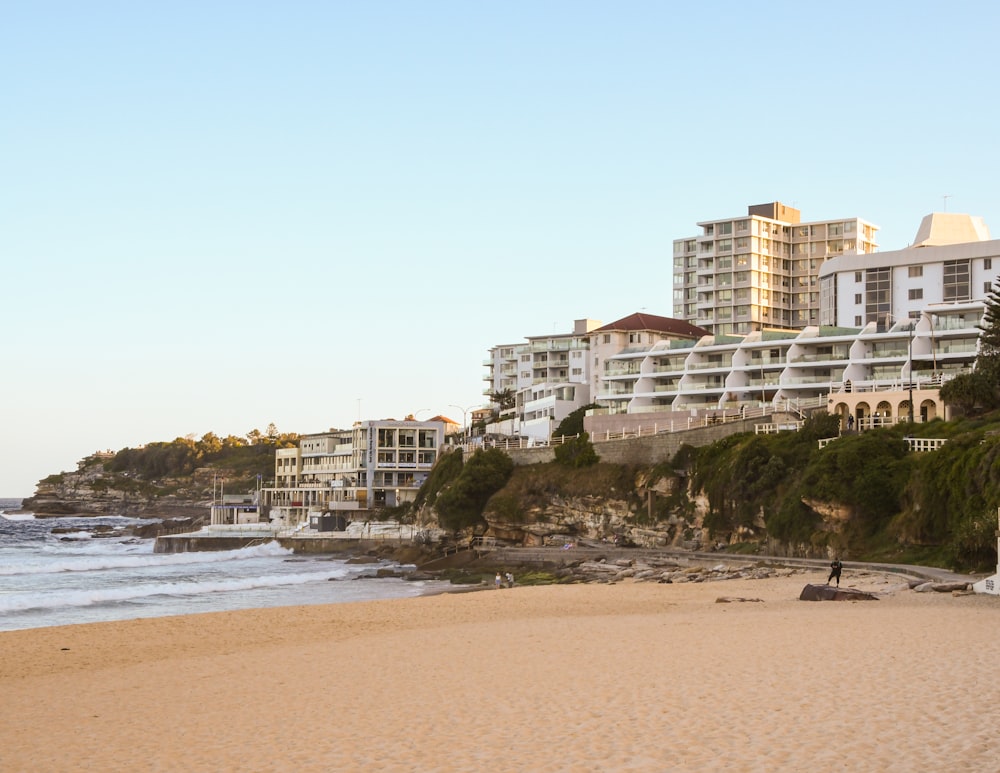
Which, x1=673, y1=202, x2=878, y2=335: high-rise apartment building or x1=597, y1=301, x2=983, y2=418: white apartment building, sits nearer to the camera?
x1=597, y1=301, x2=983, y2=418: white apartment building

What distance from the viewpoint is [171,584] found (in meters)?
53.0

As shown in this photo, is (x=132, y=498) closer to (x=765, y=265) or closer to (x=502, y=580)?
(x=765, y=265)

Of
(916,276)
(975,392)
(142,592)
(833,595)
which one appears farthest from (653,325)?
(833,595)

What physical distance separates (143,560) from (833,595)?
2268 inches

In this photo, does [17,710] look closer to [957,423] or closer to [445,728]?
[445,728]

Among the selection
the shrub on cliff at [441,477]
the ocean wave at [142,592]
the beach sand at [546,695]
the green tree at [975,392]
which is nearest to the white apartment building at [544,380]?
the shrub on cliff at [441,477]

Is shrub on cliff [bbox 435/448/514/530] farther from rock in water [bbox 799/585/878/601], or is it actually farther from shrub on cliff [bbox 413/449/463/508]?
rock in water [bbox 799/585/878/601]

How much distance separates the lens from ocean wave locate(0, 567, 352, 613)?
4343 centimetres

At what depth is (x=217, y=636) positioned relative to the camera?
2881cm

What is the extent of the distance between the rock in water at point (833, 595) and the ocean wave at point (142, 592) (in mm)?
29425

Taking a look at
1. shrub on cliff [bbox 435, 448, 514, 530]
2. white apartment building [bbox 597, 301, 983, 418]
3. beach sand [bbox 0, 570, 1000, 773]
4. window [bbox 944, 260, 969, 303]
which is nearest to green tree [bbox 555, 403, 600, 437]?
white apartment building [bbox 597, 301, 983, 418]

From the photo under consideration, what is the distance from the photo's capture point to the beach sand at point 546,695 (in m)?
12.0

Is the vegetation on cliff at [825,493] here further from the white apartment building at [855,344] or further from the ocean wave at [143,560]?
the ocean wave at [143,560]

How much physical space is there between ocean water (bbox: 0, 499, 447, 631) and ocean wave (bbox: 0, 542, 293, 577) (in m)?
0.06
